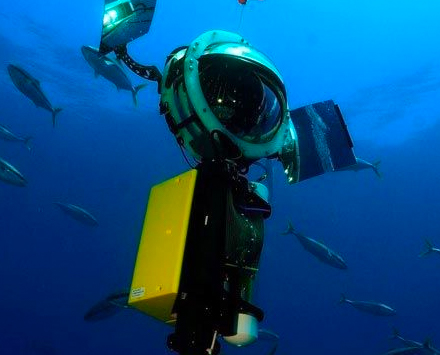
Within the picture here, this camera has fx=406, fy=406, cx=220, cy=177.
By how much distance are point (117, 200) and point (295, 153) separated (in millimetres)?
56717

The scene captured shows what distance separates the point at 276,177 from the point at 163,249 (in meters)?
44.8

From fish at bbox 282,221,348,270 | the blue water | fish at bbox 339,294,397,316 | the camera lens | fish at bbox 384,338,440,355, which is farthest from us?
the blue water

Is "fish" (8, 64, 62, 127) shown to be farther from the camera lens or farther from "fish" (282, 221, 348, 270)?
the camera lens

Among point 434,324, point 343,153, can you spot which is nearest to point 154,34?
point 343,153

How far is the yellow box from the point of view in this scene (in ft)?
4.81

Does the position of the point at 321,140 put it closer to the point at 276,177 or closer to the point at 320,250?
the point at 320,250

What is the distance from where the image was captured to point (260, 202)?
189 cm

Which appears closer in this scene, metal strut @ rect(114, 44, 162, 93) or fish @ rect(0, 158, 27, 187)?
metal strut @ rect(114, 44, 162, 93)

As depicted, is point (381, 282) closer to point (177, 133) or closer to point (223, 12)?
point (223, 12)

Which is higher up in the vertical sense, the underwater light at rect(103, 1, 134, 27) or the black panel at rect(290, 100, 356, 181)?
the underwater light at rect(103, 1, 134, 27)

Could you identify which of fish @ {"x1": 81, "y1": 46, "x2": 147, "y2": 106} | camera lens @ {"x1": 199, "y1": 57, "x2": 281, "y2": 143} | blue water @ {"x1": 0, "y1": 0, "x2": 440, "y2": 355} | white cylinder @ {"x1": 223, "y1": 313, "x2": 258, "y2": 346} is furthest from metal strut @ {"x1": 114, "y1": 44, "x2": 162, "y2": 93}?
blue water @ {"x1": 0, "y1": 0, "x2": 440, "y2": 355}

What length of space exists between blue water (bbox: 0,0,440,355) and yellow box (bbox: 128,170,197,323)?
2005 centimetres

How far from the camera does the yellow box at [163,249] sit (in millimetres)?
1466

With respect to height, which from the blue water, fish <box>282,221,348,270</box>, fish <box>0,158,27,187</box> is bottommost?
fish <box>282,221,348,270</box>
